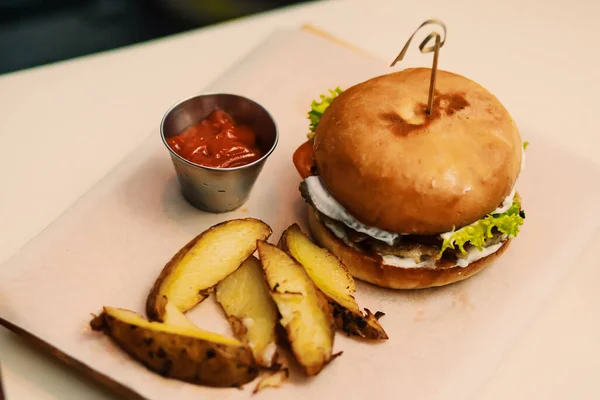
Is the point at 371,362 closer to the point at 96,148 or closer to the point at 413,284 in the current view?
the point at 413,284

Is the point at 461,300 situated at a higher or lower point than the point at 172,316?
higher

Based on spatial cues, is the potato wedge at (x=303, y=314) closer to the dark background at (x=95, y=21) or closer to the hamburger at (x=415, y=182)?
the hamburger at (x=415, y=182)

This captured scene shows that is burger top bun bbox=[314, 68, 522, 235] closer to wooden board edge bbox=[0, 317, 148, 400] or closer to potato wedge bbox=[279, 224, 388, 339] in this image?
potato wedge bbox=[279, 224, 388, 339]

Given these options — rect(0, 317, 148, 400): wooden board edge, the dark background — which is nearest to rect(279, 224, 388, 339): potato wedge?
rect(0, 317, 148, 400): wooden board edge

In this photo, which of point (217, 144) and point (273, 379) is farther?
point (217, 144)

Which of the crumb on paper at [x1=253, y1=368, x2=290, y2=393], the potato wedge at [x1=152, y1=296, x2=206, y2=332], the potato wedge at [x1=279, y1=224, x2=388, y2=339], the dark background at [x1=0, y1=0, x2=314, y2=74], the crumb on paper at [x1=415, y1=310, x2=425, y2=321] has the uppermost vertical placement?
the potato wedge at [x1=279, y1=224, x2=388, y2=339]

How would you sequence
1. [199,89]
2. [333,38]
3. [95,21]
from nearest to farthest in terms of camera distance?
[199,89], [333,38], [95,21]

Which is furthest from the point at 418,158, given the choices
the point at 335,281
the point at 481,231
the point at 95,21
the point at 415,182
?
the point at 95,21

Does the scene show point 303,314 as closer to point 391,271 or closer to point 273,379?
point 273,379
